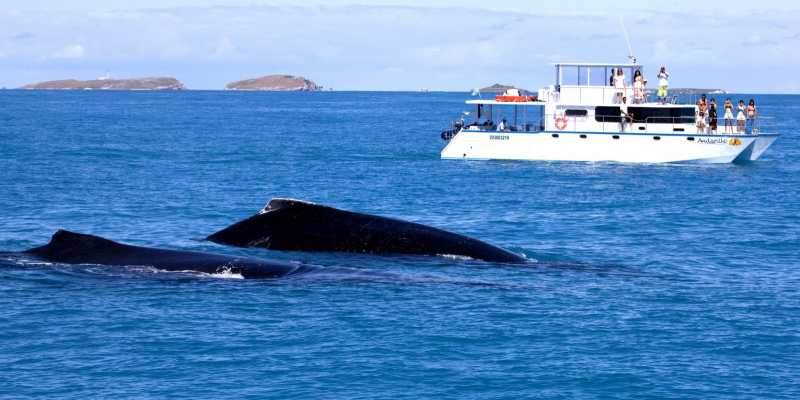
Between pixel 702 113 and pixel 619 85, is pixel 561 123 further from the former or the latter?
pixel 702 113

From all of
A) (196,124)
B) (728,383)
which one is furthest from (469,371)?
(196,124)

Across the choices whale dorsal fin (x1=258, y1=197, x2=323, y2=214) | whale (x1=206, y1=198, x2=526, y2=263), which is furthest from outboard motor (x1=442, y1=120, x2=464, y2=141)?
whale dorsal fin (x1=258, y1=197, x2=323, y2=214)

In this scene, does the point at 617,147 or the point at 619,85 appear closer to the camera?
the point at 617,147

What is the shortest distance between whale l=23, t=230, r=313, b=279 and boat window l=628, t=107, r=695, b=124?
39.5 metres

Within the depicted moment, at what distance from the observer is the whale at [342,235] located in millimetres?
24609

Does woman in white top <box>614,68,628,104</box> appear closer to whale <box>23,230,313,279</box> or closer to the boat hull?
the boat hull

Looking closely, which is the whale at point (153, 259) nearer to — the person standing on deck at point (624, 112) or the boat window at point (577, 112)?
the person standing on deck at point (624, 112)

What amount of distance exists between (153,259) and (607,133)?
40.6 meters

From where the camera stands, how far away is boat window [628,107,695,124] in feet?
191

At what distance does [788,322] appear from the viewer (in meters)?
19.5

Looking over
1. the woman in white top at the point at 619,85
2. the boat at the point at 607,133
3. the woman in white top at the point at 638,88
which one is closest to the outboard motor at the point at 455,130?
the boat at the point at 607,133

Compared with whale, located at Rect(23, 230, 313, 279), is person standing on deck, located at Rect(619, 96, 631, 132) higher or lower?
Result: higher

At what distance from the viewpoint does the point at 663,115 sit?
58.5 m

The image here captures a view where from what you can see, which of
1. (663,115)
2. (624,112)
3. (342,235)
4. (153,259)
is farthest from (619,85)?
(153,259)
